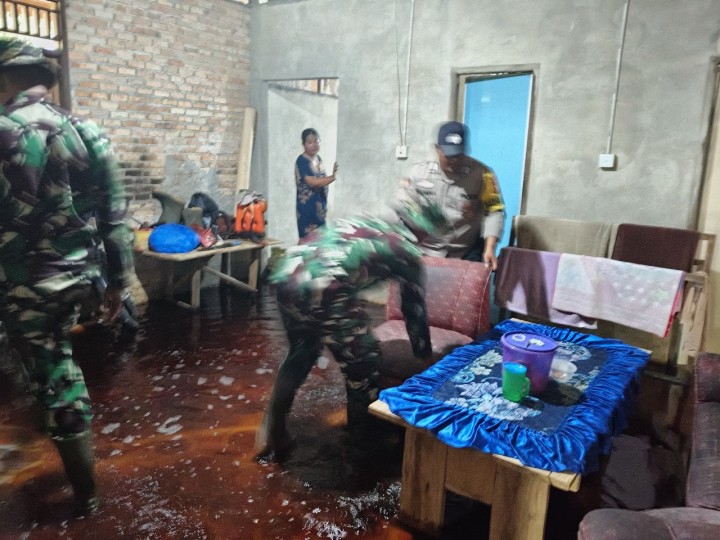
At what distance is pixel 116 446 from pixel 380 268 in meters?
1.65

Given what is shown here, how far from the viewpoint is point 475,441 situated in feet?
6.28

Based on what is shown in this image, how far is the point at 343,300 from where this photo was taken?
2484 mm

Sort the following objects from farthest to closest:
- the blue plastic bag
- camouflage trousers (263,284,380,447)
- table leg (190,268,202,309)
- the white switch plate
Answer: table leg (190,268,202,309) < the blue plastic bag < the white switch plate < camouflage trousers (263,284,380,447)

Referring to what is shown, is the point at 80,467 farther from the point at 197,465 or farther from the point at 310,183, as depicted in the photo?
the point at 310,183

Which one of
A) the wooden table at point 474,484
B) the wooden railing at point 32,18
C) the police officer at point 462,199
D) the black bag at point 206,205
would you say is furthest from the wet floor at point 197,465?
the wooden railing at point 32,18

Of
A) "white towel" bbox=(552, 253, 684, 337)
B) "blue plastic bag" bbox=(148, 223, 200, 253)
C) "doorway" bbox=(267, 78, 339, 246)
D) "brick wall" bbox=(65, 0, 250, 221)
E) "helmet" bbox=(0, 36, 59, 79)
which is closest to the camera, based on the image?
"helmet" bbox=(0, 36, 59, 79)

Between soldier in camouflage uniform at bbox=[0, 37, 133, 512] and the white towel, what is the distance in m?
→ 2.95

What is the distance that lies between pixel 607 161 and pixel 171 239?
3608mm

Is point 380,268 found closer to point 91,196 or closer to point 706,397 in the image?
point 91,196

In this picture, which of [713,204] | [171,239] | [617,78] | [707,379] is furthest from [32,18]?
[713,204]

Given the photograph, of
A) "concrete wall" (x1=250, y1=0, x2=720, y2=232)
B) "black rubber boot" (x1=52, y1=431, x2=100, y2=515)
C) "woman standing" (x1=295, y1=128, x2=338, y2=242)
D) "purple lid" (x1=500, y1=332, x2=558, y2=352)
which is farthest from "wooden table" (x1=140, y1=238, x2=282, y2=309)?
"purple lid" (x1=500, y1=332, x2=558, y2=352)

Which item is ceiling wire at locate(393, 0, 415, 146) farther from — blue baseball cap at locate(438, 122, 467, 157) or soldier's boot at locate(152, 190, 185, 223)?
soldier's boot at locate(152, 190, 185, 223)

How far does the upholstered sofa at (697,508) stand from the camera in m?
1.47

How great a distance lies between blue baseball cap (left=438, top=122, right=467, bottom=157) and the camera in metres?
3.48
